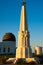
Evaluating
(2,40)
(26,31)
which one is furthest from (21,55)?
(2,40)

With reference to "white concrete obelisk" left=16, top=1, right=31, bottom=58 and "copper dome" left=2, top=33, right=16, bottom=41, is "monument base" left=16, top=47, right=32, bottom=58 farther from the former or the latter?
"copper dome" left=2, top=33, right=16, bottom=41

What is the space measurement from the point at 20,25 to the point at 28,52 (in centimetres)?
776

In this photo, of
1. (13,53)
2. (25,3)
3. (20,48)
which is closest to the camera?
(20,48)

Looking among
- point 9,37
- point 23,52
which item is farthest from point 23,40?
point 9,37

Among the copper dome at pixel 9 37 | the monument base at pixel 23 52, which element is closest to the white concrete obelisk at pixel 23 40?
the monument base at pixel 23 52

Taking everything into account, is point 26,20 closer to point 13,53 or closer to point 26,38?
point 26,38

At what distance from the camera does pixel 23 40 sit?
59594 millimetres

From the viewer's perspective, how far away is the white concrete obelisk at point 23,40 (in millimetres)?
58188

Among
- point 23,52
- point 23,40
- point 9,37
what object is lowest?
point 23,52

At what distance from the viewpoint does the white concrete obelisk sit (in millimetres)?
58188

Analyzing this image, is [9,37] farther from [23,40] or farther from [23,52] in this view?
[23,52]

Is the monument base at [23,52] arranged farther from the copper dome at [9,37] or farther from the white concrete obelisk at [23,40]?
the copper dome at [9,37]

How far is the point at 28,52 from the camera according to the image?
192ft

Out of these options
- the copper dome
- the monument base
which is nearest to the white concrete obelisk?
the monument base
